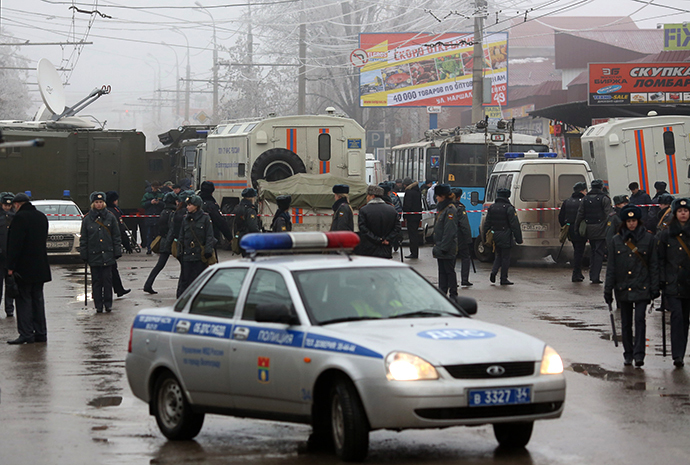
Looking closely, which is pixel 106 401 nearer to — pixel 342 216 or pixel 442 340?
pixel 442 340

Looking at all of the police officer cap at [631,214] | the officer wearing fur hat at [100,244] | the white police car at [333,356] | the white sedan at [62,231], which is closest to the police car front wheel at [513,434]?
the white police car at [333,356]

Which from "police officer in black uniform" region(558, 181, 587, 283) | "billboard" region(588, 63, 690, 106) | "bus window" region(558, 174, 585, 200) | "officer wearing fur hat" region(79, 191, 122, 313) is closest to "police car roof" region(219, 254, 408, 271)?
"officer wearing fur hat" region(79, 191, 122, 313)

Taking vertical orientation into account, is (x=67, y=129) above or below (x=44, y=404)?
above

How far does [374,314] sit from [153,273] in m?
Result: 11.2

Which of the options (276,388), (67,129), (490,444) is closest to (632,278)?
(490,444)

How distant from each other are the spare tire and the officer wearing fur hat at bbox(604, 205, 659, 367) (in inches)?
636

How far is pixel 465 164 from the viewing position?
3023 centimetres

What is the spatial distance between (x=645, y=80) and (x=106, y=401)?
95.6 ft

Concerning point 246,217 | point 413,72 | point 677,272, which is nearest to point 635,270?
point 677,272

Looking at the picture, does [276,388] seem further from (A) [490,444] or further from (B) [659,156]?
(B) [659,156]

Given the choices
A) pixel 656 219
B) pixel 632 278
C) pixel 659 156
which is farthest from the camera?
pixel 659 156

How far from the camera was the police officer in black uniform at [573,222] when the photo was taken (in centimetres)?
2014

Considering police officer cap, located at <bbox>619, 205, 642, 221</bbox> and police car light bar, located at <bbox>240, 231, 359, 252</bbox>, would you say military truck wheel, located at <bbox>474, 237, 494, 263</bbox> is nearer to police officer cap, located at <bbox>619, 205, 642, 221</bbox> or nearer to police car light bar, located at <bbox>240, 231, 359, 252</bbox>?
police officer cap, located at <bbox>619, 205, 642, 221</bbox>

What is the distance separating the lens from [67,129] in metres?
31.7
